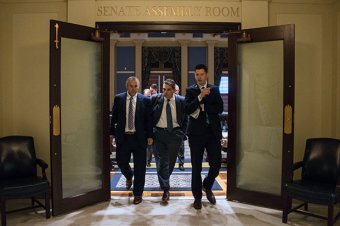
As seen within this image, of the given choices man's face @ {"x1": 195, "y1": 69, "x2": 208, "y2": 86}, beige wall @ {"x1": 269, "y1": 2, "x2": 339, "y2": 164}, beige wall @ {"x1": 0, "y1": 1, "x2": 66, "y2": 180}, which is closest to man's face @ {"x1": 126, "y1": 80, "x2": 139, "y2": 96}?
man's face @ {"x1": 195, "y1": 69, "x2": 208, "y2": 86}

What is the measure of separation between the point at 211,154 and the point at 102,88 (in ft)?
5.00

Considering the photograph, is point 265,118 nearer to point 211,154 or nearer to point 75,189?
point 211,154

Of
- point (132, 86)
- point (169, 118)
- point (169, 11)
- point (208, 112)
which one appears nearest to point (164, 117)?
point (169, 118)

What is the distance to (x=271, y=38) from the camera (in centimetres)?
400

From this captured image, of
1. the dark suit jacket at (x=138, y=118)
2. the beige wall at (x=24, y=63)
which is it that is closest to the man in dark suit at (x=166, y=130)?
the dark suit jacket at (x=138, y=118)

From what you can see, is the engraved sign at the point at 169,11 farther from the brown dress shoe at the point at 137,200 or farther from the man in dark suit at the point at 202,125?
the brown dress shoe at the point at 137,200

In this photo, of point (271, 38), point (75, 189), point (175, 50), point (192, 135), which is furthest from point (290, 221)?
point (175, 50)

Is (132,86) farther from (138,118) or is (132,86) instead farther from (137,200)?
(137,200)

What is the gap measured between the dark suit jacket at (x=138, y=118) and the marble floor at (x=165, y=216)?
2.52 ft

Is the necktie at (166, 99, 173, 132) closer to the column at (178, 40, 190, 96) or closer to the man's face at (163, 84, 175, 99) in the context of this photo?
the man's face at (163, 84, 175, 99)

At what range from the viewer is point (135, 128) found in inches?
166

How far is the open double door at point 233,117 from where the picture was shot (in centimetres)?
390

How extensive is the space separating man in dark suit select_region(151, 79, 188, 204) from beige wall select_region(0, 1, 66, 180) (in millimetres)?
1398

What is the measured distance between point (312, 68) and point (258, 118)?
0.90 m
